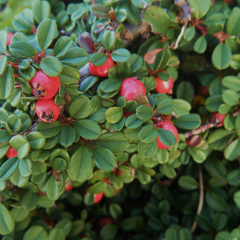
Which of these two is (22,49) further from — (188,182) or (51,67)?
(188,182)

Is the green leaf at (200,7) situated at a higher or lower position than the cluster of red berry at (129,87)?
higher

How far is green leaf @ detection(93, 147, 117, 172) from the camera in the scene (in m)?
0.74

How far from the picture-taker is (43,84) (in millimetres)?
655

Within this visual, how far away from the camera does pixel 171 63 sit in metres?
1.01

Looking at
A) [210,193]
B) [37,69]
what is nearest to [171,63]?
[37,69]

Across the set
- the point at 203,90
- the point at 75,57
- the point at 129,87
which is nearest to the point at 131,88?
the point at 129,87

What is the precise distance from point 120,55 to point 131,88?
122 mm

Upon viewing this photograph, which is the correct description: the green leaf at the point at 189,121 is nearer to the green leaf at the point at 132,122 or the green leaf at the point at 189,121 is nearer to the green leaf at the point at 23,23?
the green leaf at the point at 132,122

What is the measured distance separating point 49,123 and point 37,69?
183mm

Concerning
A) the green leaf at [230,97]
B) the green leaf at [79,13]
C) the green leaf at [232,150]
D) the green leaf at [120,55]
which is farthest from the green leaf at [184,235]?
the green leaf at [79,13]

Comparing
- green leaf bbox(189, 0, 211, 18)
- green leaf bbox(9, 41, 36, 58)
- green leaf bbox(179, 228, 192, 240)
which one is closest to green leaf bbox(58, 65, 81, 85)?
green leaf bbox(9, 41, 36, 58)

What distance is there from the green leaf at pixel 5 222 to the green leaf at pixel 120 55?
0.69 meters

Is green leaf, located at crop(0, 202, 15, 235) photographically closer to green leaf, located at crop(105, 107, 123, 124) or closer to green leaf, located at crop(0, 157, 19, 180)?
green leaf, located at crop(0, 157, 19, 180)

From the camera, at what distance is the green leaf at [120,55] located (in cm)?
76
